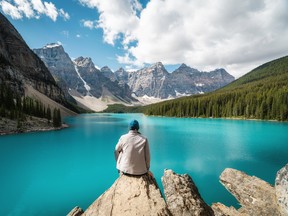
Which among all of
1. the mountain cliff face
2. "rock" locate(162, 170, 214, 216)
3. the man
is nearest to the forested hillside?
"rock" locate(162, 170, 214, 216)

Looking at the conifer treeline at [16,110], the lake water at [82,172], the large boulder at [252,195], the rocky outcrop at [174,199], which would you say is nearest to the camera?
the rocky outcrop at [174,199]

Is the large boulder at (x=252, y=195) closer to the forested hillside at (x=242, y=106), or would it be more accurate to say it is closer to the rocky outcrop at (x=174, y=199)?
the rocky outcrop at (x=174, y=199)

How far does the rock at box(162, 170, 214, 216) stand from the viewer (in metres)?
7.29

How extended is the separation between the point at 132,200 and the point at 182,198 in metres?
2.41

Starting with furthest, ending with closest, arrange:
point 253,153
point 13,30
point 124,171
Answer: point 13,30 < point 253,153 < point 124,171

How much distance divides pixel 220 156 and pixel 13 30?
225447 millimetres

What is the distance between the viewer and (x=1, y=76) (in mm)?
115812

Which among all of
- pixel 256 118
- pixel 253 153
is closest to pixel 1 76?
pixel 253 153

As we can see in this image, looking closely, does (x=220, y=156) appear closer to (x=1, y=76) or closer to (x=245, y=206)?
(x=245, y=206)

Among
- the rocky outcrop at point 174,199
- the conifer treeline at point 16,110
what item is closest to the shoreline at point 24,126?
the conifer treeline at point 16,110

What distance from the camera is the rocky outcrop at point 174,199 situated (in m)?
6.38

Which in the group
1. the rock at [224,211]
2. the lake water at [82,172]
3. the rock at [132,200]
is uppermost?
the rock at [132,200]

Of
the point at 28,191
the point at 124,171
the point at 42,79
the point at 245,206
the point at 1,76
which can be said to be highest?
the point at 42,79

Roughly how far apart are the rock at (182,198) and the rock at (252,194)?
12.5ft
